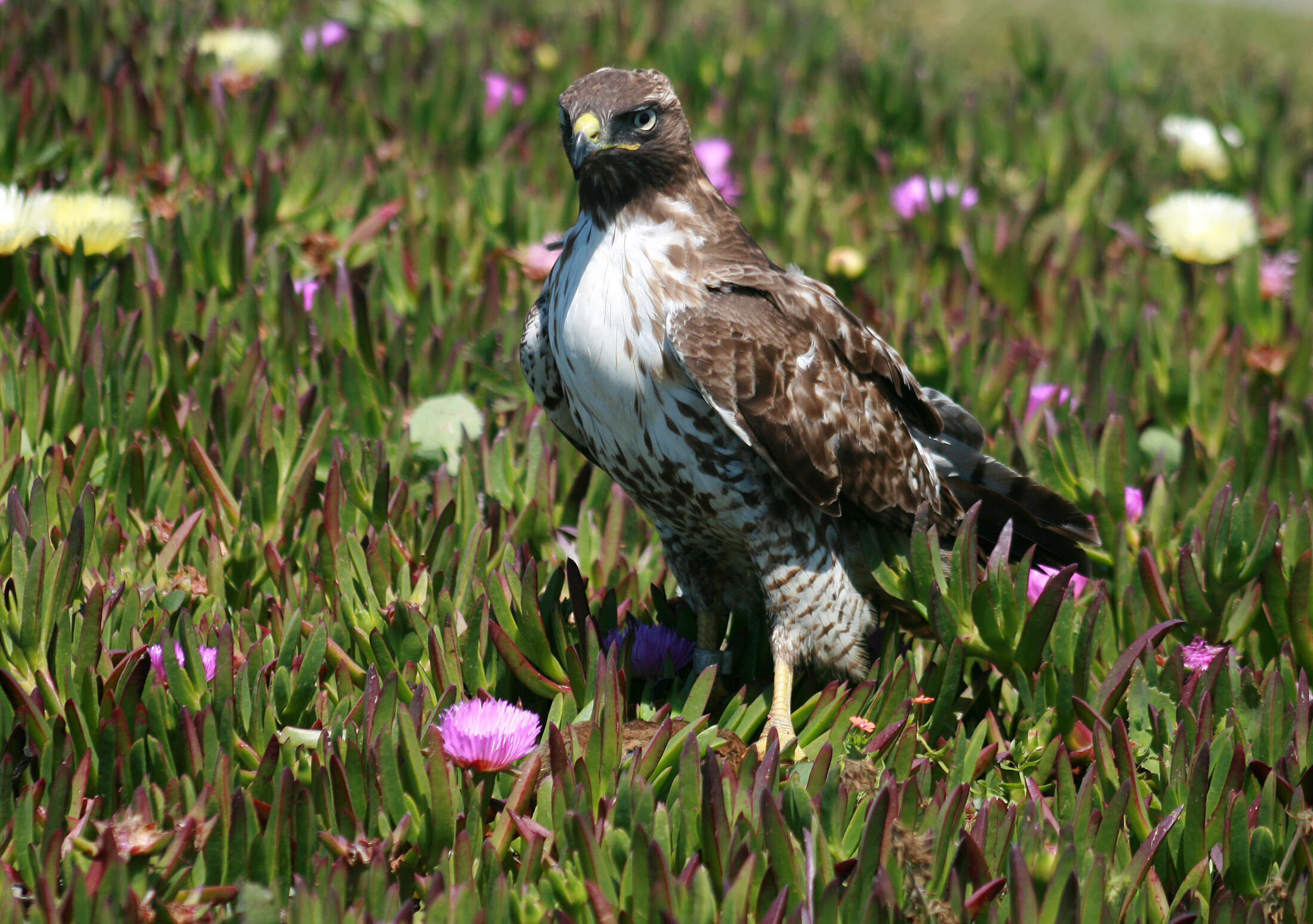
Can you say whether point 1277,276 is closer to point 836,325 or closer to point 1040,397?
point 1040,397

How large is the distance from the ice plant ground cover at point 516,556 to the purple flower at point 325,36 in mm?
92

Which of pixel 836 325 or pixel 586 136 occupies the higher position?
pixel 586 136

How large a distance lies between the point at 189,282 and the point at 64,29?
6.02 ft

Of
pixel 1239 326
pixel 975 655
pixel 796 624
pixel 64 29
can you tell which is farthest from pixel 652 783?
pixel 64 29

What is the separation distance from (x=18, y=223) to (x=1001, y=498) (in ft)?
8.64

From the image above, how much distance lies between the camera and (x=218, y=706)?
7.25 feet

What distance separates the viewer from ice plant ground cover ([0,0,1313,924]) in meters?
2.04

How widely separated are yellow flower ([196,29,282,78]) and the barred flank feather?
321 cm

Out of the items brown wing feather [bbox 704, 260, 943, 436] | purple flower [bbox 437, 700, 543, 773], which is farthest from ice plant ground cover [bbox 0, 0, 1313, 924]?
brown wing feather [bbox 704, 260, 943, 436]

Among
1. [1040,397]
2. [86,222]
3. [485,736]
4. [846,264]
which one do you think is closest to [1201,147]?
[846,264]

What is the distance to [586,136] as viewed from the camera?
8.46 ft

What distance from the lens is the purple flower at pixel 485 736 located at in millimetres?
2152

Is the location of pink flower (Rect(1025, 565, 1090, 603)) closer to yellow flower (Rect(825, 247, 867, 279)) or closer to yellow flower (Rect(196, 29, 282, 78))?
yellow flower (Rect(825, 247, 867, 279))

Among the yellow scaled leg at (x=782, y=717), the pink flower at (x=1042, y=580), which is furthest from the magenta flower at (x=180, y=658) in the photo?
the pink flower at (x=1042, y=580)
